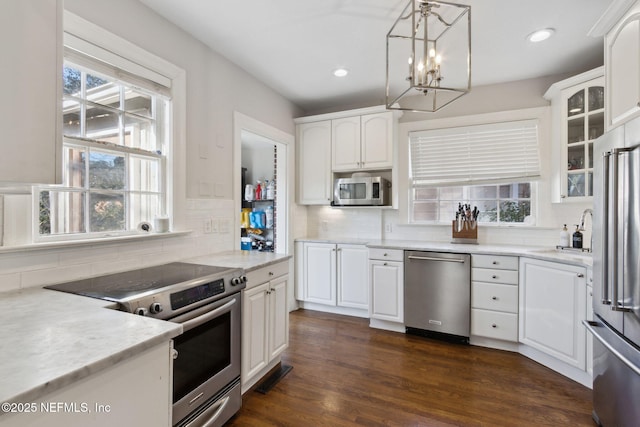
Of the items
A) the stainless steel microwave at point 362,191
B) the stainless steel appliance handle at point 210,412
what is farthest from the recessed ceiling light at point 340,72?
the stainless steel appliance handle at point 210,412

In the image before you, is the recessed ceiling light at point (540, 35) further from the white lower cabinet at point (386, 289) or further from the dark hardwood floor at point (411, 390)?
the dark hardwood floor at point (411, 390)

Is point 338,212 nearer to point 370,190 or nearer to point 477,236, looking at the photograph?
point 370,190

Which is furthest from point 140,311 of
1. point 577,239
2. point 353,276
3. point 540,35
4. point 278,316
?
point 577,239

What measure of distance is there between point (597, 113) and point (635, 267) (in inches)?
71.0

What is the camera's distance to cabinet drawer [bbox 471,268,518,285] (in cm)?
278

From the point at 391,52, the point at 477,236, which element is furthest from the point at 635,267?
the point at 391,52

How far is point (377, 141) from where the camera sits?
362cm

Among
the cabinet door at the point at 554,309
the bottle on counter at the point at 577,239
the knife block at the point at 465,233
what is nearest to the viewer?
the cabinet door at the point at 554,309

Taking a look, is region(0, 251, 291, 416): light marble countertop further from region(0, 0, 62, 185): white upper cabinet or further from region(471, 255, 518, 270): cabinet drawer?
region(471, 255, 518, 270): cabinet drawer

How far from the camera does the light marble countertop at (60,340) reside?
70cm

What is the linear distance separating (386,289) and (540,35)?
8.57 ft

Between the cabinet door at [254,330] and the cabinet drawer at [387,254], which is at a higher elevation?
the cabinet drawer at [387,254]

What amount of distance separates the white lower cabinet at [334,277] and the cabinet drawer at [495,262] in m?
1.14

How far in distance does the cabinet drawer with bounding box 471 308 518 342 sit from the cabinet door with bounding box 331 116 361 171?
6.72 feet
